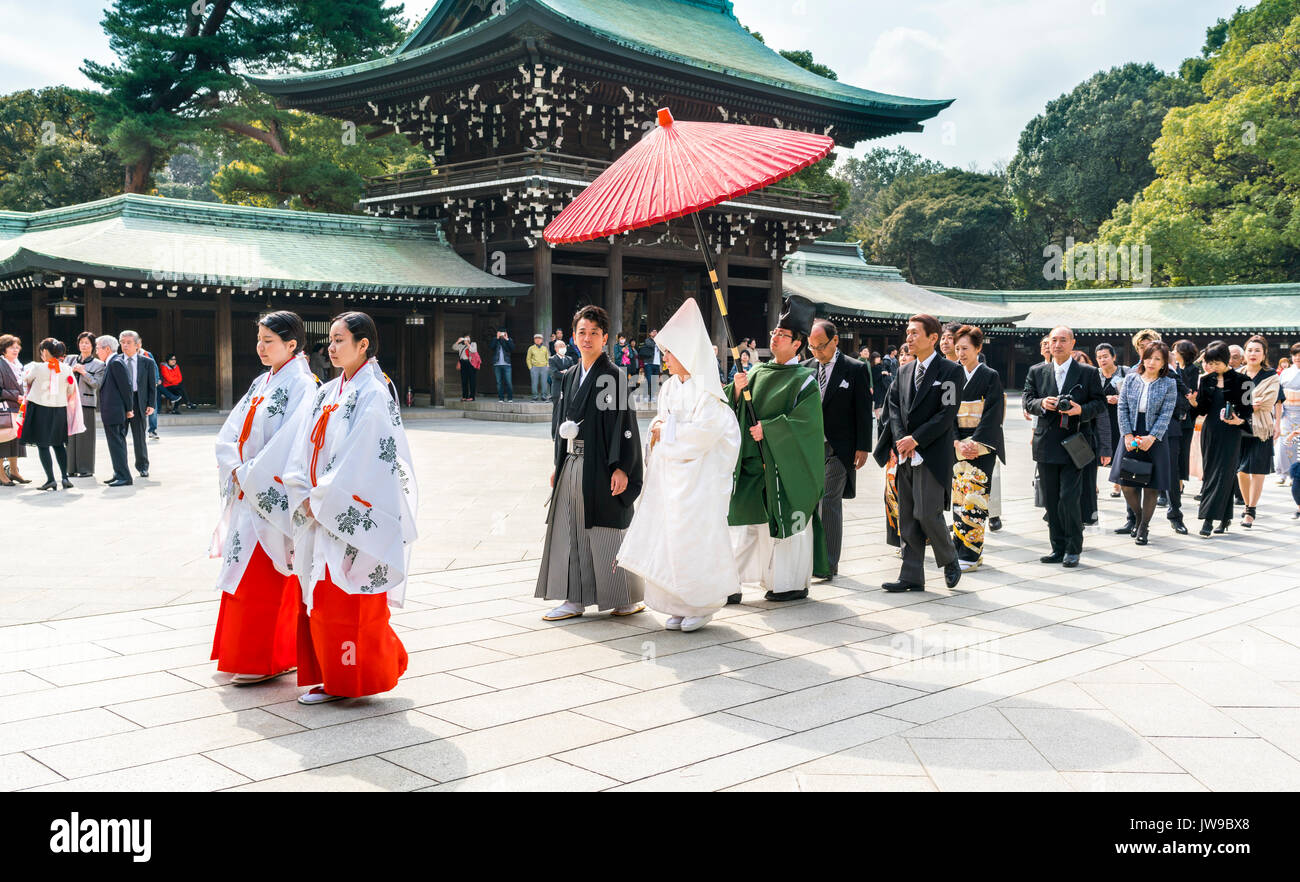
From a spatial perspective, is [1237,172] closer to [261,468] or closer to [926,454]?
[926,454]

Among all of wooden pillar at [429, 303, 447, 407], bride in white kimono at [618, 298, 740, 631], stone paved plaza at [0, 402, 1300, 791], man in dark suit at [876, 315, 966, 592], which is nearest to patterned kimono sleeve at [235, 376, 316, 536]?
stone paved plaza at [0, 402, 1300, 791]

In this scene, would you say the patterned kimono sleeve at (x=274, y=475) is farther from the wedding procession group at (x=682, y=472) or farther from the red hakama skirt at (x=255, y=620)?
the red hakama skirt at (x=255, y=620)

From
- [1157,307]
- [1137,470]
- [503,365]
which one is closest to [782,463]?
[1137,470]

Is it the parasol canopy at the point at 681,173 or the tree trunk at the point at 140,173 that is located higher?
the tree trunk at the point at 140,173

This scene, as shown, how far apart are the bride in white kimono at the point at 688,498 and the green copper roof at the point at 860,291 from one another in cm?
2308

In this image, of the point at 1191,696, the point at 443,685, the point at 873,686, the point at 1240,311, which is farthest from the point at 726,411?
the point at 1240,311

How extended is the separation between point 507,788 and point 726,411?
2.71 metres

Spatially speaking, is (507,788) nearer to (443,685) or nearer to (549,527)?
(443,685)

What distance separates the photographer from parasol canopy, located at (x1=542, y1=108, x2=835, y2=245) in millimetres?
4883

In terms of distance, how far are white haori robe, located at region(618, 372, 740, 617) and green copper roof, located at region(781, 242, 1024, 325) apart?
23.1 m

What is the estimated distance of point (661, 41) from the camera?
78.1 ft

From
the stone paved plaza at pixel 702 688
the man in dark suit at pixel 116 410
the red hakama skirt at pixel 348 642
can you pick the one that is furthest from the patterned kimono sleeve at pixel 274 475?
the man in dark suit at pixel 116 410

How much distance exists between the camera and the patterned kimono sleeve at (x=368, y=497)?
4.04 m

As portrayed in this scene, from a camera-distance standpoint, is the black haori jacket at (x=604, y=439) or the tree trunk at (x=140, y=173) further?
the tree trunk at (x=140, y=173)
